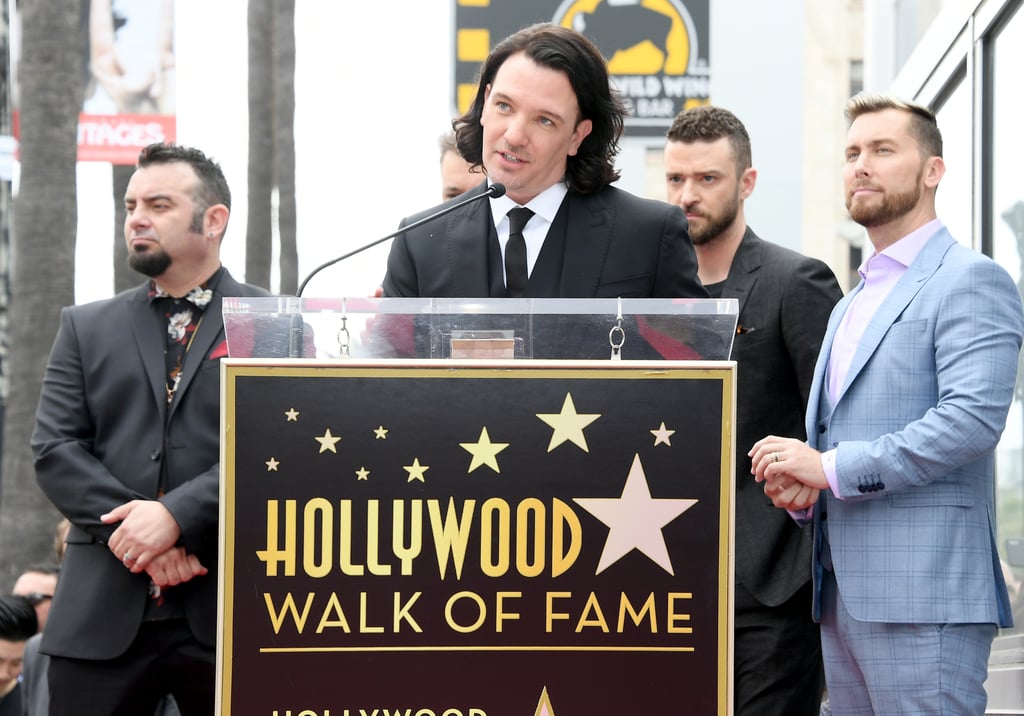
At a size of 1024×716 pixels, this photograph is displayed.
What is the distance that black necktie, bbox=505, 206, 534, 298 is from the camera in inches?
130

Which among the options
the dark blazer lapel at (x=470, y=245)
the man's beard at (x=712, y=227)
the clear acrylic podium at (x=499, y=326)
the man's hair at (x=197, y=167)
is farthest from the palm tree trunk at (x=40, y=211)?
the clear acrylic podium at (x=499, y=326)

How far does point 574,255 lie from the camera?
3311 mm

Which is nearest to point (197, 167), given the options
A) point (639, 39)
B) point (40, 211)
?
point (40, 211)

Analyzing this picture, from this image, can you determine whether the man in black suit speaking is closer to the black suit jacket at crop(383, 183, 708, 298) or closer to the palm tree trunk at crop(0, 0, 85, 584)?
the black suit jacket at crop(383, 183, 708, 298)

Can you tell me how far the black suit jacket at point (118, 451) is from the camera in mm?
4082

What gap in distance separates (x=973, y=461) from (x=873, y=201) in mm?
702

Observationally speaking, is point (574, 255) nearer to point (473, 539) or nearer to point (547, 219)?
point (547, 219)

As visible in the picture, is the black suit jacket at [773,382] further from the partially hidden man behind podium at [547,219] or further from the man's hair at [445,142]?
the man's hair at [445,142]

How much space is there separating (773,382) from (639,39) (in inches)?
372

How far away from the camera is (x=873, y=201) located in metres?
3.81

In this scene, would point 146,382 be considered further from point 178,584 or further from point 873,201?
point 873,201

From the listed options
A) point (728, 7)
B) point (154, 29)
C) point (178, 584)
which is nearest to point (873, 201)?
point (178, 584)

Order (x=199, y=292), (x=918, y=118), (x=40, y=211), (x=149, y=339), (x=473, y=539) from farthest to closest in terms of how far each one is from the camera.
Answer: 1. (x=40, y=211)
2. (x=199, y=292)
3. (x=149, y=339)
4. (x=918, y=118)
5. (x=473, y=539)

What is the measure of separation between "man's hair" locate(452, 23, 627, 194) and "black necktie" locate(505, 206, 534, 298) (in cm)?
19
